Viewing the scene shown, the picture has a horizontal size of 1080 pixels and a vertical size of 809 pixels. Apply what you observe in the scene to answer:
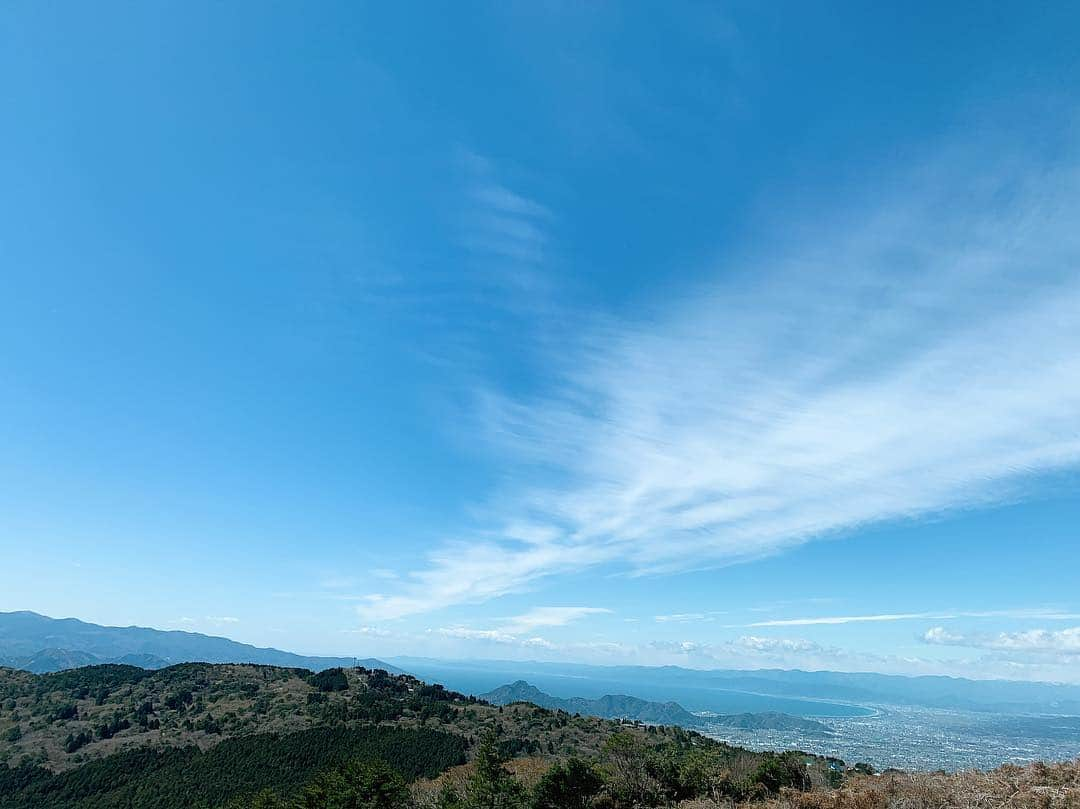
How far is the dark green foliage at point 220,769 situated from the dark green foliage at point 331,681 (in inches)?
1164

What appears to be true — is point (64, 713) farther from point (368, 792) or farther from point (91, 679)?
point (368, 792)

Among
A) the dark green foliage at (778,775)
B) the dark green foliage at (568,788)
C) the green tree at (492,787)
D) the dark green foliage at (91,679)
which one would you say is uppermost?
the dark green foliage at (778,775)

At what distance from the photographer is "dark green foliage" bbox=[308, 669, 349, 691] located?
12896 cm

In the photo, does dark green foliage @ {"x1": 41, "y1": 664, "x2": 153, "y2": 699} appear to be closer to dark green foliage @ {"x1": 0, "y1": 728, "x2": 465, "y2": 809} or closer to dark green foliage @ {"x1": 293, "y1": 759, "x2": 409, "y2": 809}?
dark green foliage @ {"x1": 0, "y1": 728, "x2": 465, "y2": 809}

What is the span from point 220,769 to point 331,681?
42.9m

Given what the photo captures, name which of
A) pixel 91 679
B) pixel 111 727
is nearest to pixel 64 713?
pixel 111 727

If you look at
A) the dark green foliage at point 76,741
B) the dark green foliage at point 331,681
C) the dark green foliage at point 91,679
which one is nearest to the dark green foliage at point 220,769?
the dark green foliage at point 76,741

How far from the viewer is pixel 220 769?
88812 millimetres

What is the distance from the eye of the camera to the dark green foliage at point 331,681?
129 meters

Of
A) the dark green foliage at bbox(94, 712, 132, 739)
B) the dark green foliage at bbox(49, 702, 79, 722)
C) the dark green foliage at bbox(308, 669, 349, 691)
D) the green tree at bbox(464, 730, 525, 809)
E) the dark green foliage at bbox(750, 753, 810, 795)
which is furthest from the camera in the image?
the dark green foliage at bbox(308, 669, 349, 691)

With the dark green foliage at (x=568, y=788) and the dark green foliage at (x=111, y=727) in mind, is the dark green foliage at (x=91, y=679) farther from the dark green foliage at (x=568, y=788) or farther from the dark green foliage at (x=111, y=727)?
the dark green foliage at (x=568, y=788)

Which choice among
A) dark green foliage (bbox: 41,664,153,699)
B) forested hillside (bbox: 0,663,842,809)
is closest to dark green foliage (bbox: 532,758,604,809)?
forested hillside (bbox: 0,663,842,809)

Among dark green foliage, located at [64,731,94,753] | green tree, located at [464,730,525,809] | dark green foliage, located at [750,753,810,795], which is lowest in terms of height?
dark green foliage, located at [64,731,94,753]

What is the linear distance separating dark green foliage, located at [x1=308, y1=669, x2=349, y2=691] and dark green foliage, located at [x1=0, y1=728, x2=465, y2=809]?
29.6 metres
